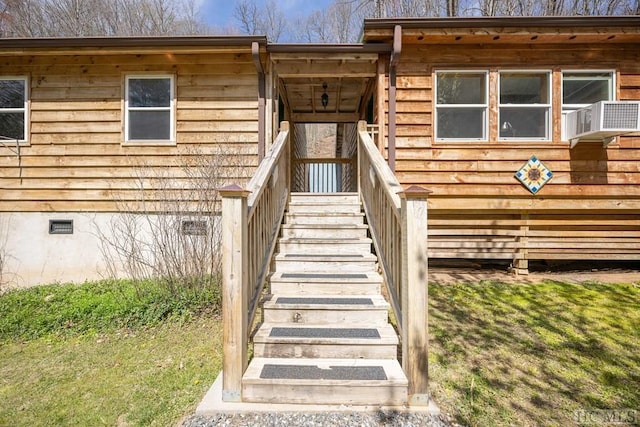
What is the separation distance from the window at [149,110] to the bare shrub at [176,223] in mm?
567

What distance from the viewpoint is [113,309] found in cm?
398

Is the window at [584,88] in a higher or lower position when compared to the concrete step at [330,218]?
higher

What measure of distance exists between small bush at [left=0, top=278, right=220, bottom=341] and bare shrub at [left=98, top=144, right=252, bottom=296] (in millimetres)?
115

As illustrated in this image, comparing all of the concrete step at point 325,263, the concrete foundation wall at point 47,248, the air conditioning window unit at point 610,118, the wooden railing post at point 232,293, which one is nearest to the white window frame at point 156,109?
the concrete foundation wall at point 47,248

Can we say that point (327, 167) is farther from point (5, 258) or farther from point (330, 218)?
point (5, 258)

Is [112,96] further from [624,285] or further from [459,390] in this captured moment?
[624,285]

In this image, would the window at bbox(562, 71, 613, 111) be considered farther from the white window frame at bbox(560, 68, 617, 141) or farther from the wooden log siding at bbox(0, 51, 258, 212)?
the wooden log siding at bbox(0, 51, 258, 212)

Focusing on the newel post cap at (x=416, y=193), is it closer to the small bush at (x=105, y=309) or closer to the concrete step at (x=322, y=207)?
the concrete step at (x=322, y=207)

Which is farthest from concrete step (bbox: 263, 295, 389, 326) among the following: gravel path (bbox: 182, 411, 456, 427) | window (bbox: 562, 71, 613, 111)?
window (bbox: 562, 71, 613, 111)

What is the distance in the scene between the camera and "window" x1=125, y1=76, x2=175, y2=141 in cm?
556

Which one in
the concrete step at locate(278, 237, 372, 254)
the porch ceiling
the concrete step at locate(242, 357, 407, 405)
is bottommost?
the concrete step at locate(242, 357, 407, 405)

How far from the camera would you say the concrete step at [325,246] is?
12.8 feet

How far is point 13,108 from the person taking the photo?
5582 mm

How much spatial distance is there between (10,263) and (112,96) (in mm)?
3309
